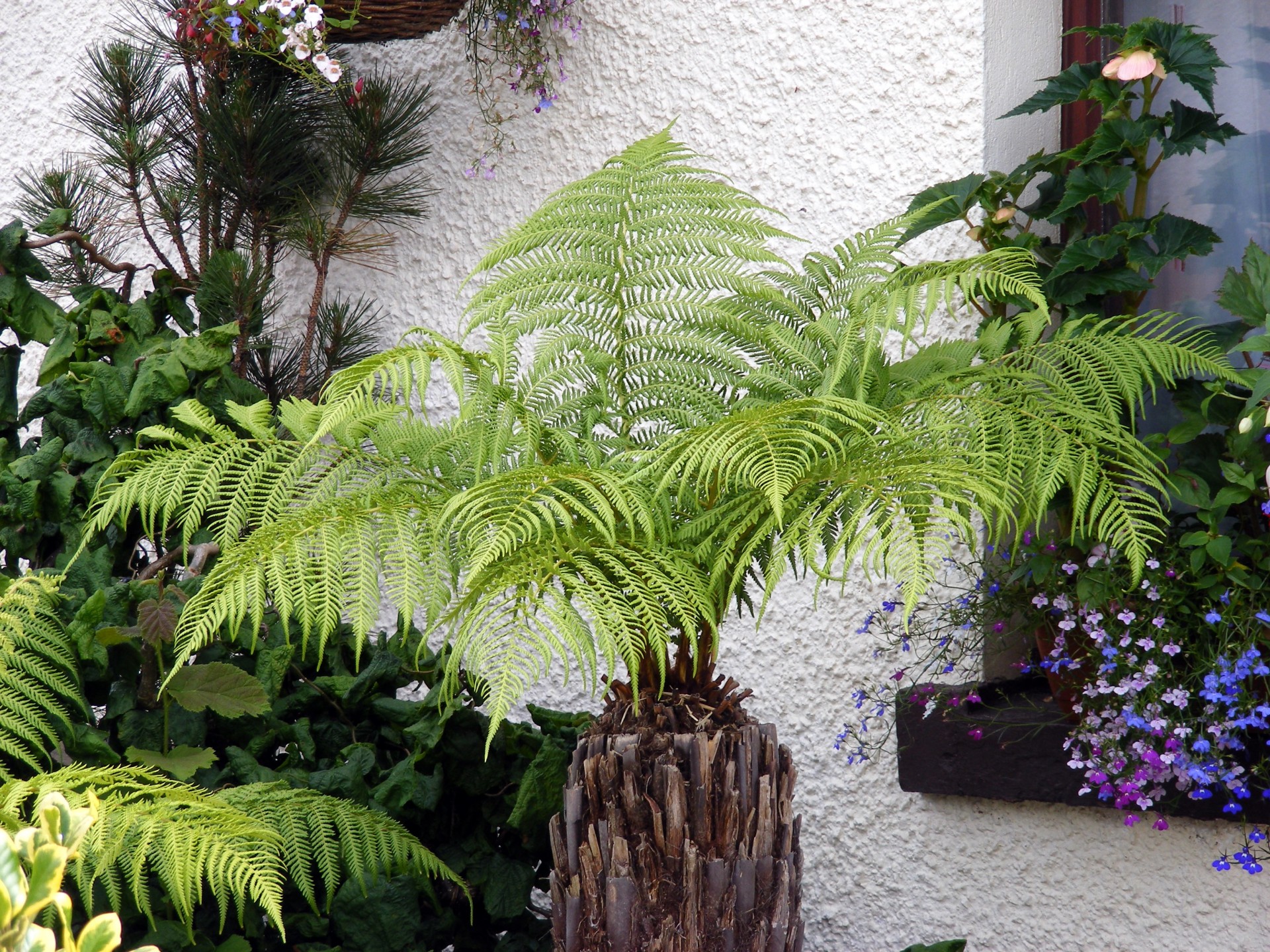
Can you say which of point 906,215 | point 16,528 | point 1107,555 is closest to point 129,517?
point 16,528

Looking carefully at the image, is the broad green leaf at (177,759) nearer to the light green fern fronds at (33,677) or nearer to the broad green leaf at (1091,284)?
the light green fern fronds at (33,677)

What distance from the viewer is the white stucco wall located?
1.77m

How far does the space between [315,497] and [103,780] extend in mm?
405

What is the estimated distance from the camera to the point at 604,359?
4.68ft

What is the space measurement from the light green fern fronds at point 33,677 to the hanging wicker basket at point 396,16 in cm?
125

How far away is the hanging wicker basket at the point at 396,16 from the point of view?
2131mm

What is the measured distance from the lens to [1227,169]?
6.06 feet

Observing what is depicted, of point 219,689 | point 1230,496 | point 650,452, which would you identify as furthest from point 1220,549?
point 219,689

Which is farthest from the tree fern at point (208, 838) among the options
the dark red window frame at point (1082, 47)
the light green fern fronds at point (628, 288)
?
the dark red window frame at point (1082, 47)

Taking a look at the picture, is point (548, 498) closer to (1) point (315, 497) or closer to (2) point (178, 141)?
(1) point (315, 497)

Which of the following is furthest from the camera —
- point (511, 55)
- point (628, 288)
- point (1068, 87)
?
point (511, 55)

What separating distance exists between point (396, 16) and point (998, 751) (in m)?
1.78

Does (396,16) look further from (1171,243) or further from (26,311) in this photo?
(1171,243)

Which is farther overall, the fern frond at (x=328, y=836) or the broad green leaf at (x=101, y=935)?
the fern frond at (x=328, y=836)
